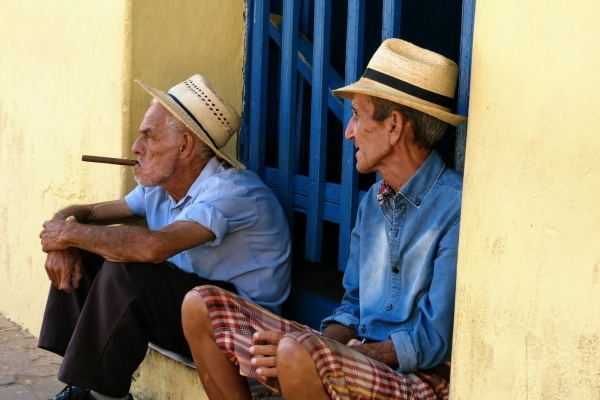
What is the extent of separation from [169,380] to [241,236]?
0.66m

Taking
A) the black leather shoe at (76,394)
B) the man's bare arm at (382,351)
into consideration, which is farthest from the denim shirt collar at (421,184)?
the black leather shoe at (76,394)

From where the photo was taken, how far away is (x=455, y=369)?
7.57 feet

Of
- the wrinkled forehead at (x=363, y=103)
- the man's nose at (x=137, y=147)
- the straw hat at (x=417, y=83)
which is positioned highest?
the straw hat at (x=417, y=83)

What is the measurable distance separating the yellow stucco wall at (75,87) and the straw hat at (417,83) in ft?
4.63

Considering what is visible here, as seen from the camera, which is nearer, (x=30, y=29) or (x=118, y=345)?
(x=118, y=345)

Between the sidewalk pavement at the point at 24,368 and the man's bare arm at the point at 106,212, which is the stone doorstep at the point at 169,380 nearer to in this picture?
the sidewalk pavement at the point at 24,368

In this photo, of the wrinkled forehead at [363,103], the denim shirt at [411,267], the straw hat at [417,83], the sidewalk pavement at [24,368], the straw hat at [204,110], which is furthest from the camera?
the sidewalk pavement at [24,368]

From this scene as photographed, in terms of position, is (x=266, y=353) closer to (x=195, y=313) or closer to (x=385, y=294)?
(x=195, y=313)

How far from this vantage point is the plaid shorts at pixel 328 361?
245cm

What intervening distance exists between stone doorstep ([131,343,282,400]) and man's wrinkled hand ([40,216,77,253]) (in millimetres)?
534

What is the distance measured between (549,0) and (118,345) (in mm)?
1894

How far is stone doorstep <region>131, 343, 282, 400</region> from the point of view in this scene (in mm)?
3379

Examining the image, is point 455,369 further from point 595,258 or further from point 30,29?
point 30,29

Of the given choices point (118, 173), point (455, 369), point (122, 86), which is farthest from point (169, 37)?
point (455, 369)
